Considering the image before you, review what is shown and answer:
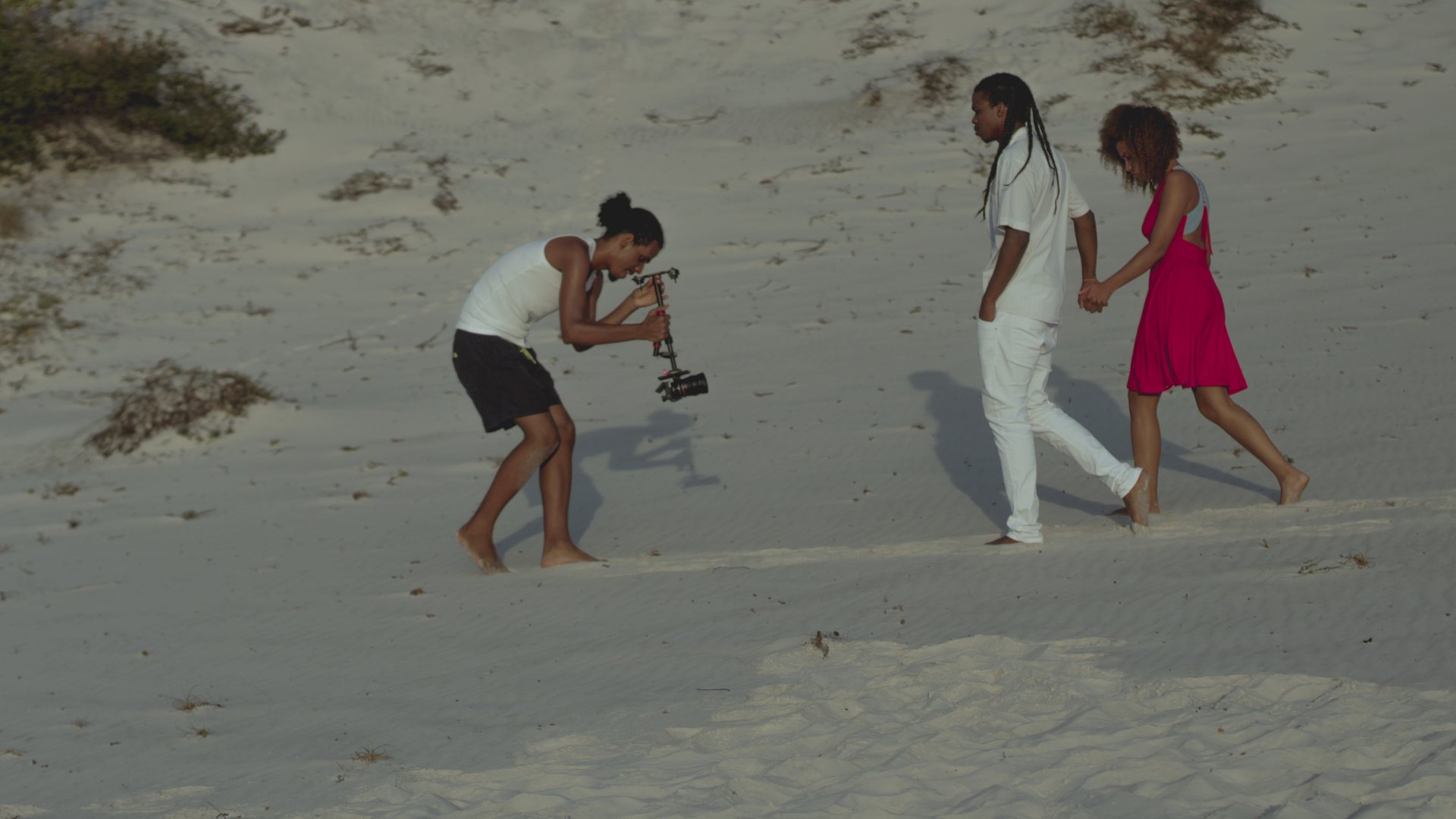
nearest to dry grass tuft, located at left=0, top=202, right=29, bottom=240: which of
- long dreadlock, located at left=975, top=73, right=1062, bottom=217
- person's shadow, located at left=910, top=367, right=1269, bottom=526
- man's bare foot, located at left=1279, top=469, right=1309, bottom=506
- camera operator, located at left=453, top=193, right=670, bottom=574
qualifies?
person's shadow, located at left=910, top=367, right=1269, bottom=526

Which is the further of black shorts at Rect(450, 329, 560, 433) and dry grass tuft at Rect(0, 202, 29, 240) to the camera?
dry grass tuft at Rect(0, 202, 29, 240)

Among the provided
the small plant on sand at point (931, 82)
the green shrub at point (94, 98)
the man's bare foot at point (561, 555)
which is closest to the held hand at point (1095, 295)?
the man's bare foot at point (561, 555)

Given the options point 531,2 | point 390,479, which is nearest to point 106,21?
point 531,2

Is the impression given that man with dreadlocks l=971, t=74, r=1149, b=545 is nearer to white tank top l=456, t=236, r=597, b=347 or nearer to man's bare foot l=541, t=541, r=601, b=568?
white tank top l=456, t=236, r=597, b=347

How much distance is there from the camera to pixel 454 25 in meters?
20.0

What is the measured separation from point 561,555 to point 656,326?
1.21 metres

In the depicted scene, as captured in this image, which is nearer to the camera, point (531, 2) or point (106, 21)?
point (106, 21)

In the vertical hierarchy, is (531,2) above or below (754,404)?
above

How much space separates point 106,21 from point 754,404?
12007 mm

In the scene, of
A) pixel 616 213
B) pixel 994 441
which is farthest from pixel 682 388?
pixel 994 441

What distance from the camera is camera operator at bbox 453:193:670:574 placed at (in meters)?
6.23

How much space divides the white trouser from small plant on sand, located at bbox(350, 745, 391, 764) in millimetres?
2771

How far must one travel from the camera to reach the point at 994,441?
25.1ft

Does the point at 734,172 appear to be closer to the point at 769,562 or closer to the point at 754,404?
the point at 754,404
